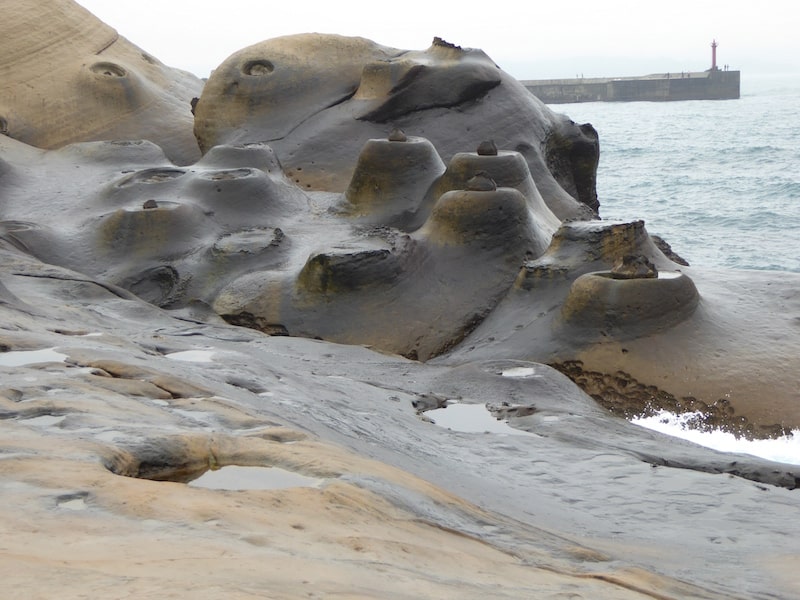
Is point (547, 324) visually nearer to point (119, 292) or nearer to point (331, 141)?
point (119, 292)

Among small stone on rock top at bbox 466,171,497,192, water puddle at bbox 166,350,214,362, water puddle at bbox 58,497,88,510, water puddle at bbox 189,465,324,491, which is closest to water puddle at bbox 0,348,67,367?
water puddle at bbox 166,350,214,362

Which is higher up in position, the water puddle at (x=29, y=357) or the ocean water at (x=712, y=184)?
the water puddle at (x=29, y=357)

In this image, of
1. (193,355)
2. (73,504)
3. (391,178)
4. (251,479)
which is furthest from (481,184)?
(73,504)

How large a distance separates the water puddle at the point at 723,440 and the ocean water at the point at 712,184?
31.1ft

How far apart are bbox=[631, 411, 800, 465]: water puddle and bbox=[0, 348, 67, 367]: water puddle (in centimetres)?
266

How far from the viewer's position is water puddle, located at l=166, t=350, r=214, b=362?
4.33 meters

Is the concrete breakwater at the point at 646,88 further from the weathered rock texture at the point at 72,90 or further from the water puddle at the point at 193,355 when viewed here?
the water puddle at the point at 193,355

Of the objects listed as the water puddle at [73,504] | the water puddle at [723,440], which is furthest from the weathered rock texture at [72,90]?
the water puddle at [73,504]

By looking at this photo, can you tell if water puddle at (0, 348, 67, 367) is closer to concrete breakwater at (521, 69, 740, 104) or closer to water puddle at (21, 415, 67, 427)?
water puddle at (21, 415, 67, 427)

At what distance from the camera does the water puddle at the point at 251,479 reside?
2.43 m

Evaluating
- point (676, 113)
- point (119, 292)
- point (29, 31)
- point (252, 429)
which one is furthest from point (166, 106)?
point (676, 113)

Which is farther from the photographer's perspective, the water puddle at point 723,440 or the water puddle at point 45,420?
the water puddle at point 723,440

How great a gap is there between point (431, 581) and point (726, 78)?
60.7m

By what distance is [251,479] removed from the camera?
2.48 m
